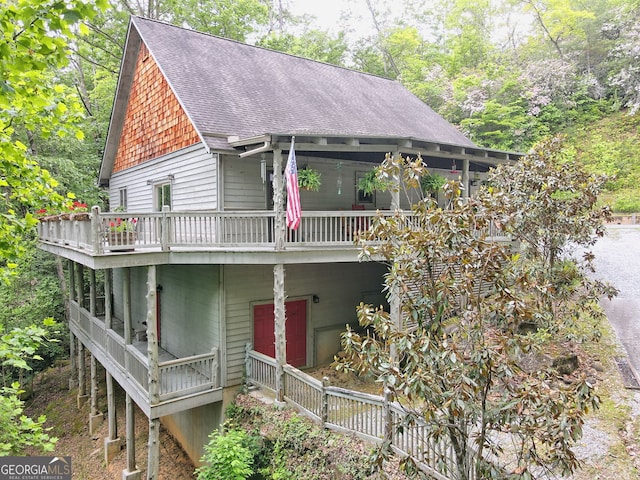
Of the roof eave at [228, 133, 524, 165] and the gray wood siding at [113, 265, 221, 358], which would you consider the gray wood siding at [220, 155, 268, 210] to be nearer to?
the roof eave at [228, 133, 524, 165]

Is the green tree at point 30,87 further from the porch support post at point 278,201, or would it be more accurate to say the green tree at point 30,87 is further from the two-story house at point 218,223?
the porch support post at point 278,201

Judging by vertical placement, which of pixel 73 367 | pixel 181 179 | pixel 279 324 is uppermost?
pixel 181 179

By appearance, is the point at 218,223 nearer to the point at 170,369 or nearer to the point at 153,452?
the point at 170,369

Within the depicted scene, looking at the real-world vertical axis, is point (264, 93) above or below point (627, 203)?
above

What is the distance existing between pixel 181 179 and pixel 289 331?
5.90 metres

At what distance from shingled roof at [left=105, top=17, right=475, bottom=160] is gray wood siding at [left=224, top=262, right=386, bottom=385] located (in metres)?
3.70

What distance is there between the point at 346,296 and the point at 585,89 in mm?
27754

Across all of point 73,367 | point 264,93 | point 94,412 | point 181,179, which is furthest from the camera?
point 73,367

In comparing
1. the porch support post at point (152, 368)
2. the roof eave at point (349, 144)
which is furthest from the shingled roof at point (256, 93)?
the porch support post at point (152, 368)

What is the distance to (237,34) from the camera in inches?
1014

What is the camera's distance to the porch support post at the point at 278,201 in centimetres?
862

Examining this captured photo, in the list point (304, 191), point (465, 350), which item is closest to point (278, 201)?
point (304, 191)

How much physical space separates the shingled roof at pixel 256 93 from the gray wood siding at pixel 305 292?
3.70 m

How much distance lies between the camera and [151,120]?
1390 centimetres
